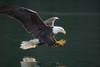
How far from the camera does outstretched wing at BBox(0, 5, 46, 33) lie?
317 inches

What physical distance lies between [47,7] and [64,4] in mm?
3346

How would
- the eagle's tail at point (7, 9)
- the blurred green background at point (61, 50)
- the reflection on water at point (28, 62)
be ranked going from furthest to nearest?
the blurred green background at point (61, 50) → the reflection on water at point (28, 62) → the eagle's tail at point (7, 9)

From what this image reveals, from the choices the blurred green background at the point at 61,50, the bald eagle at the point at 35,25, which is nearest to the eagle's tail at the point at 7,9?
the bald eagle at the point at 35,25

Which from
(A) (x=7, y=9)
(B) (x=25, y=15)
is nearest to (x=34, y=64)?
(B) (x=25, y=15)

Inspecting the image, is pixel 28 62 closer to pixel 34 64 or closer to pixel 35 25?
pixel 34 64

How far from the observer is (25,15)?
8.21 meters

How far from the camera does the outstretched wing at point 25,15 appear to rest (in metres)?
8.05

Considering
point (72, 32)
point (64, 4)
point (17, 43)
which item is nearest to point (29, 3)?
point (64, 4)

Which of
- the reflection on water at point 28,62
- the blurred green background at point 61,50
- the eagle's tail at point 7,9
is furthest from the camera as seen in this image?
the blurred green background at point 61,50

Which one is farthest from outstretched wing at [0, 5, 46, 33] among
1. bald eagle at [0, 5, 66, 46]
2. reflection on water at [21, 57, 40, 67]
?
reflection on water at [21, 57, 40, 67]

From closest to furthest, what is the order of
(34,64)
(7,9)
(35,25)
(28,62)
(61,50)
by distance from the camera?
(7,9) → (35,25) → (34,64) → (28,62) → (61,50)

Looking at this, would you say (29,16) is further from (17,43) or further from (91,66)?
(17,43)

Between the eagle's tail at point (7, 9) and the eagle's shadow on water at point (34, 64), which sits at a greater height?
the eagle's tail at point (7, 9)

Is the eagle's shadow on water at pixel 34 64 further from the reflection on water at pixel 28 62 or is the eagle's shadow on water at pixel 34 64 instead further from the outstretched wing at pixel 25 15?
the outstretched wing at pixel 25 15
